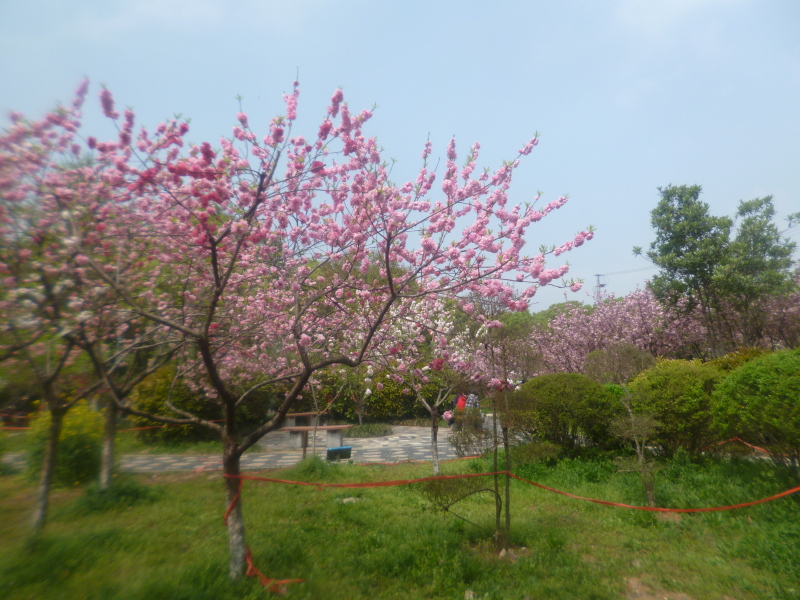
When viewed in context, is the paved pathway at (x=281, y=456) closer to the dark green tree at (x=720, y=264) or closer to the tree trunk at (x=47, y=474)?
the tree trunk at (x=47, y=474)

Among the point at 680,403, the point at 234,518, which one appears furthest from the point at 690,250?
the point at 234,518

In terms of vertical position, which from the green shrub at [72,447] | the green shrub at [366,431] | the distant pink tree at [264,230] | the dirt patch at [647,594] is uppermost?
the distant pink tree at [264,230]

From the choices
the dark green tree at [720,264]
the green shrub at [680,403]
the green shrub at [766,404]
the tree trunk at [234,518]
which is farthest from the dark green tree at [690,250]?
the tree trunk at [234,518]

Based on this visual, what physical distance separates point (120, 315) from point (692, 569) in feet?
21.8

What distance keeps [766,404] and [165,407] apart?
13123 millimetres

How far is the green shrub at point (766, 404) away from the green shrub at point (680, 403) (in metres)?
0.96

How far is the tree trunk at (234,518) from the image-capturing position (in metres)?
3.67

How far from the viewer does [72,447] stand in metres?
6.32

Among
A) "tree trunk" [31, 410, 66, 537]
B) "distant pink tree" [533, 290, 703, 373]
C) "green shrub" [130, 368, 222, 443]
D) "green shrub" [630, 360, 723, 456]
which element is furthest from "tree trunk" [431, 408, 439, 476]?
"distant pink tree" [533, 290, 703, 373]

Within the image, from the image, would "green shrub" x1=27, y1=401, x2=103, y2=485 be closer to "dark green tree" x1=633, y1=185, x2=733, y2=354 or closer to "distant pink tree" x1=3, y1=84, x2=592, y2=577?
"distant pink tree" x1=3, y1=84, x2=592, y2=577

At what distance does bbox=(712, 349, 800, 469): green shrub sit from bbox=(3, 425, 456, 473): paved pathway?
6.38 m

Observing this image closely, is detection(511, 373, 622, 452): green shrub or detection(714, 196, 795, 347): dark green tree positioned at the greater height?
detection(714, 196, 795, 347): dark green tree

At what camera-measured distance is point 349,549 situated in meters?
4.65

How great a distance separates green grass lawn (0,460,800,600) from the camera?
12.0ft
